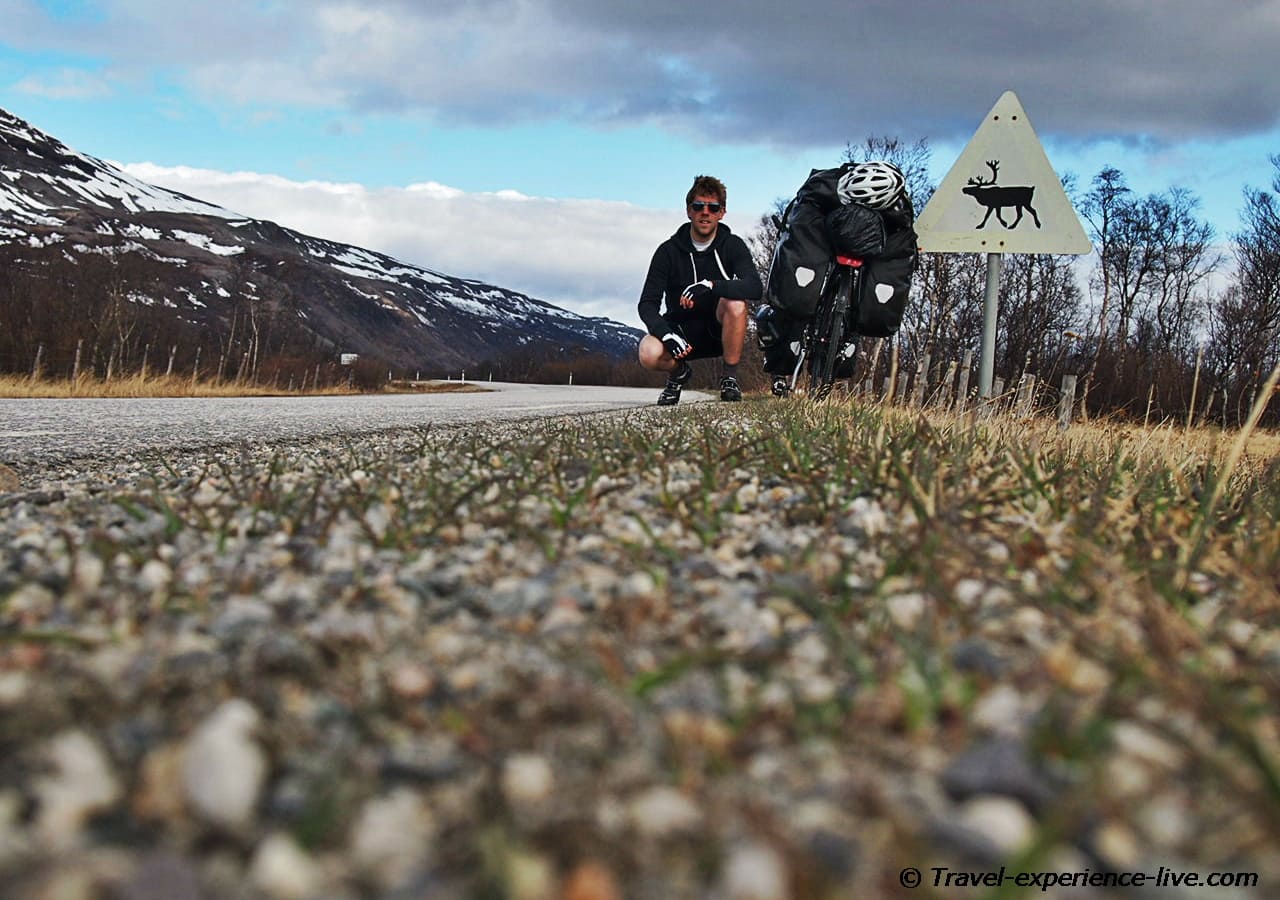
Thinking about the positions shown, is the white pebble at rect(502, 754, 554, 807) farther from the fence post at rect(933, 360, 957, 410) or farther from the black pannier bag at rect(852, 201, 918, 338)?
the black pannier bag at rect(852, 201, 918, 338)

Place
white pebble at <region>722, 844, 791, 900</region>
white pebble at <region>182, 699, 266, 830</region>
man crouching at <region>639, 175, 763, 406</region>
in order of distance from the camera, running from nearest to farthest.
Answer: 1. white pebble at <region>722, 844, 791, 900</region>
2. white pebble at <region>182, 699, 266, 830</region>
3. man crouching at <region>639, 175, 763, 406</region>

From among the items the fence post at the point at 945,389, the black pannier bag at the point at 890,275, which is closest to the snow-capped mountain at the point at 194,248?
the fence post at the point at 945,389

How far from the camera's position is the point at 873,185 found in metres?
7.85

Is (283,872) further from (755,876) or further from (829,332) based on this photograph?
(829,332)

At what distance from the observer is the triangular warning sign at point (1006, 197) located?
20.3ft

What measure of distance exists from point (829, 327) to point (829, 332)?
48mm

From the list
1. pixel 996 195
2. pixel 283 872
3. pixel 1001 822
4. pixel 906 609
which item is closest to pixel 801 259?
pixel 996 195

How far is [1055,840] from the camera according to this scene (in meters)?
0.88

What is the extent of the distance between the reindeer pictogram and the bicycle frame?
1.91 metres

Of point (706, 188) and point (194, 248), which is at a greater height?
point (194, 248)

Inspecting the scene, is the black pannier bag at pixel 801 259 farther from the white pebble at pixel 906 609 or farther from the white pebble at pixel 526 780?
the white pebble at pixel 526 780

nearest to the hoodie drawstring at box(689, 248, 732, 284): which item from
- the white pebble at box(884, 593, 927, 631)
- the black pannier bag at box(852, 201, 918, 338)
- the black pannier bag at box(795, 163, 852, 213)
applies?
the black pannier bag at box(795, 163, 852, 213)

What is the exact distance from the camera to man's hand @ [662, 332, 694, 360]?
8.78m

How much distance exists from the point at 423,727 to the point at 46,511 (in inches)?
82.3
